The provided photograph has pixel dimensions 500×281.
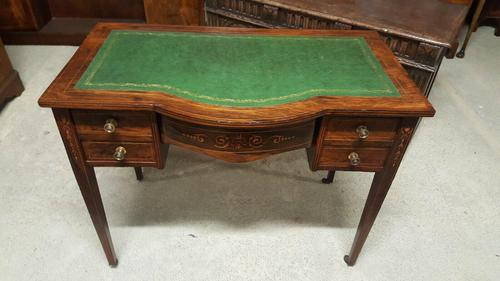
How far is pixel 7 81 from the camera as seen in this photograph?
7.95 ft

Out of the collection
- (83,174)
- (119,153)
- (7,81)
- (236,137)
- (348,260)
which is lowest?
(348,260)

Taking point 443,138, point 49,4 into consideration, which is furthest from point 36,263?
point 49,4

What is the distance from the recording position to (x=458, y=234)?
1731mm

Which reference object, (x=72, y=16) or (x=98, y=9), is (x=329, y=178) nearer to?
(x=98, y=9)

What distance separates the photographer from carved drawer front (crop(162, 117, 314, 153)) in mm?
1059

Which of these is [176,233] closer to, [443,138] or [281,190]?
[281,190]

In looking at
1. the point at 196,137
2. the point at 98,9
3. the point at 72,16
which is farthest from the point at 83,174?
the point at 72,16

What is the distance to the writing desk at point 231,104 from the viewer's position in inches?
40.0

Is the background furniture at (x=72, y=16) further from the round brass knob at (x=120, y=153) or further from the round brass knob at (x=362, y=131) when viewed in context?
the round brass knob at (x=362, y=131)

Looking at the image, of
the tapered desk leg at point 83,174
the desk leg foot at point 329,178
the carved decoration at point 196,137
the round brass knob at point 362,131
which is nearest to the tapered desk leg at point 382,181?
the round brass knob at point 362,131

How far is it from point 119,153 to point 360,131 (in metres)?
0.77

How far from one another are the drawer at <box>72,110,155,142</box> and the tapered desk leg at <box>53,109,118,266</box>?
1.0 inches

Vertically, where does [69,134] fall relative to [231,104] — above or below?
below

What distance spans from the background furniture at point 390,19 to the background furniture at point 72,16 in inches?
23.6
